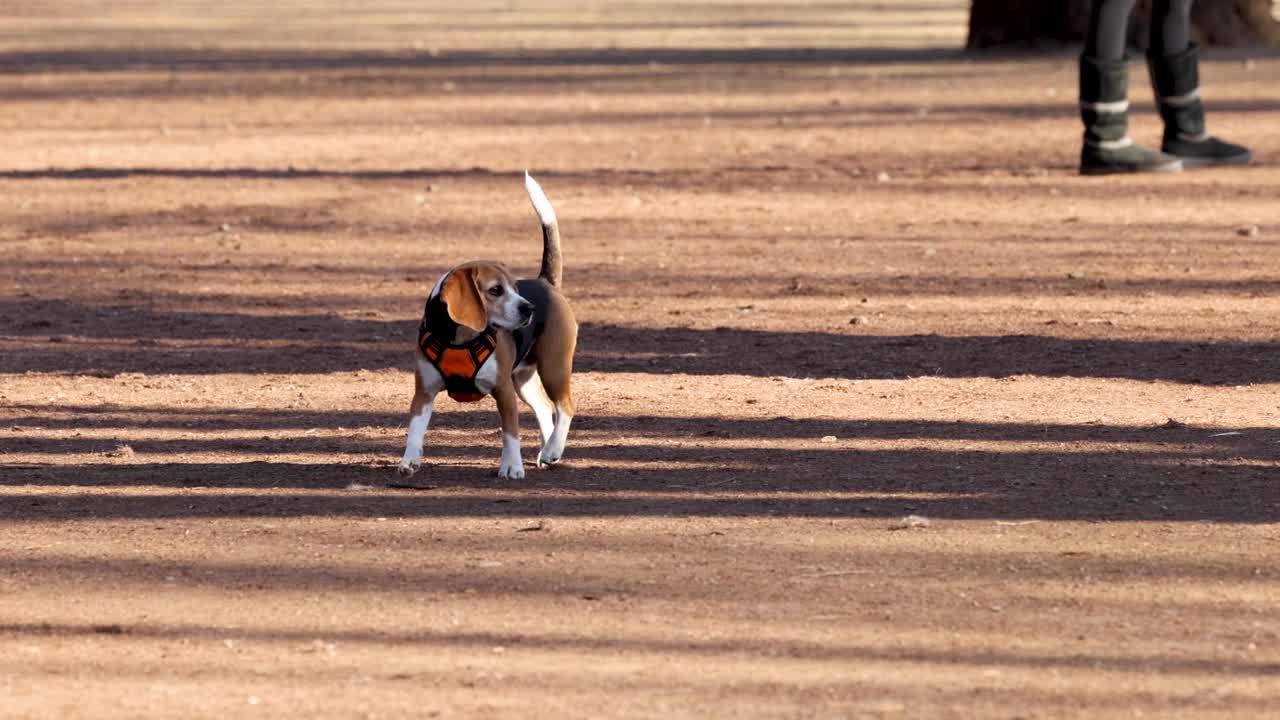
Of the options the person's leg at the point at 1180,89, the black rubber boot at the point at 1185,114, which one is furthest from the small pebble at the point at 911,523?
the black rubber boot at the point at 1185,114

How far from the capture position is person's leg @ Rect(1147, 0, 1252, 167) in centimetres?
1409

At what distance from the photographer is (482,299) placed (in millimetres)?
6523

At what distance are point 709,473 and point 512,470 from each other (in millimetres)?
610

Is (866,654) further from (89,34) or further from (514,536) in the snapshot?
(89,34)

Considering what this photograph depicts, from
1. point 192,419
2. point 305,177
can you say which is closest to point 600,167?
point 305,177

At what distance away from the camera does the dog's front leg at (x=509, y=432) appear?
6688 mm

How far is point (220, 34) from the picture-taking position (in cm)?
3484

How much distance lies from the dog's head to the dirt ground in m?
0.54

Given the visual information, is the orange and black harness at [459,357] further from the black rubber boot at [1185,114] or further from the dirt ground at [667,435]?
the black rubber boot at [1185,114]

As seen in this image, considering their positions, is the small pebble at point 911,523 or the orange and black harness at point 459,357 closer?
the small pebble at point 911,523

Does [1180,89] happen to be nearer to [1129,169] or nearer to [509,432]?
[1129,169]

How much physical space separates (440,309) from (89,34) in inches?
1195

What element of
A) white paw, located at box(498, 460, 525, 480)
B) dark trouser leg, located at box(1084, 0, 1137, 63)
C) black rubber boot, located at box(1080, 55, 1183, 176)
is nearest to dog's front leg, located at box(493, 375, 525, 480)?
white paw, located at box(498, 460, 525, 480)

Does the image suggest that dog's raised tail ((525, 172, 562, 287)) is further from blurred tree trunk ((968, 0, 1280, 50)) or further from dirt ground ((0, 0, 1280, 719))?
blurred tree trunk ((968, 0, 1280, 50))
